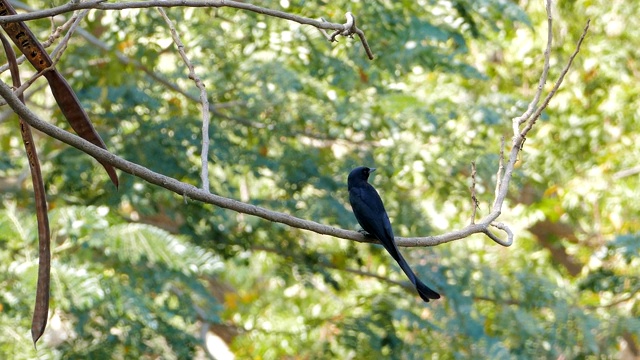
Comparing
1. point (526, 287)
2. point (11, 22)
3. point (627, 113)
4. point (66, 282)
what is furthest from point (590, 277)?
point (11, 22)

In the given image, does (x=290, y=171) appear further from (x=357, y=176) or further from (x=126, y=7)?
(x=126, y=7)

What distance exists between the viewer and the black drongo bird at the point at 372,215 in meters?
2.47

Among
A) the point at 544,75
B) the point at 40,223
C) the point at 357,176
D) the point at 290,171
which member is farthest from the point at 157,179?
the point at 290,171

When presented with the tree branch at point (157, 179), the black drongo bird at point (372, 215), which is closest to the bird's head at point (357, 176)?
the black drongo bird at point (372, 215)

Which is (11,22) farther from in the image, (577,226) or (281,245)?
(577,226)

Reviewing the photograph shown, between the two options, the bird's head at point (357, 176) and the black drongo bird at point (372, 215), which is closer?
the black drongo bird at point (372, 215)

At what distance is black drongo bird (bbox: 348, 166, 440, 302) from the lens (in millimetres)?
2467

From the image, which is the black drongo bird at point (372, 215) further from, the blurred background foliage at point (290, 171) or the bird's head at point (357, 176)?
the blurred background foliage at point (290, 171)

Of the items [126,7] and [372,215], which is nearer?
[126,7]

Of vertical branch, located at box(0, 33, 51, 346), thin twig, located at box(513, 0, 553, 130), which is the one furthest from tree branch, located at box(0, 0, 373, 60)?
thin twig, located at box(513, 0, 553, 130)

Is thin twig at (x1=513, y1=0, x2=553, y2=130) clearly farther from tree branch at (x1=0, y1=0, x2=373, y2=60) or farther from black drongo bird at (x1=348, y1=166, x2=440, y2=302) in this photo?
tree branch at (x1=0, y1=0, x2=373, y2=60)

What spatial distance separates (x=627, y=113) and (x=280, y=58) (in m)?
3.83

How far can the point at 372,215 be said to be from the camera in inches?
115

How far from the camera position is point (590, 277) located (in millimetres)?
5918
